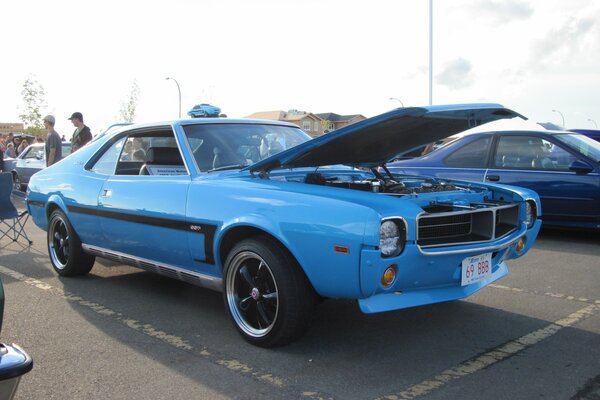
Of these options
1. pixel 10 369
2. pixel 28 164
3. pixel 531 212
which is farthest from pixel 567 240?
pixel 28 164

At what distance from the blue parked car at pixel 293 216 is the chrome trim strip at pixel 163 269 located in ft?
0.04

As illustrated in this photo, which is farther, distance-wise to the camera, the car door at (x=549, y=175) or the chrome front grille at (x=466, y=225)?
the car door at (x=549, y=175)

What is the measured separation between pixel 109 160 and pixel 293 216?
245 cm

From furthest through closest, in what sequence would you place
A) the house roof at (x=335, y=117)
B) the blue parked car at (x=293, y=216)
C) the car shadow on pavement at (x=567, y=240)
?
the house roof at (x=335, y=117)
the car shadow on pavement at (x=567, y=240)
the blue parked car at (x=293, y=216)

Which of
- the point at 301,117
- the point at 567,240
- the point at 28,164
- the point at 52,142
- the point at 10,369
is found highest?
the point at 301,117

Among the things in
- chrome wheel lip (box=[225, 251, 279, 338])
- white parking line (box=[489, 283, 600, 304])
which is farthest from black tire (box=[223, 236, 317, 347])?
white parking line (box=[489, 283, 600, 304])

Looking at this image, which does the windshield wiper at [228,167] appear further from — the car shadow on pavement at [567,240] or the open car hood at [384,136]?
the car shadow on pavement at [567,240]

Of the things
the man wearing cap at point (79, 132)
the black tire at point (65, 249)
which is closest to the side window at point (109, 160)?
the black tire at point (65, 249)

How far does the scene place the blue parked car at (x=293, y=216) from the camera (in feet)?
9.83

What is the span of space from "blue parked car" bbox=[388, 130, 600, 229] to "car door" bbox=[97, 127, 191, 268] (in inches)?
146

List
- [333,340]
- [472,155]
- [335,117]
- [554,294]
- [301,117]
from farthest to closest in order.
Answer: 1. [335,117]
2. [301,117]
3. [472,155]
4. [554,294]
5. [333,340]

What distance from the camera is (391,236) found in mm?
2949

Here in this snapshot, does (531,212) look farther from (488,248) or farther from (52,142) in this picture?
(52,142)

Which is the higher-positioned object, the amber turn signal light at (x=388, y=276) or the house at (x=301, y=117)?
the house at (x=301, y=117)
